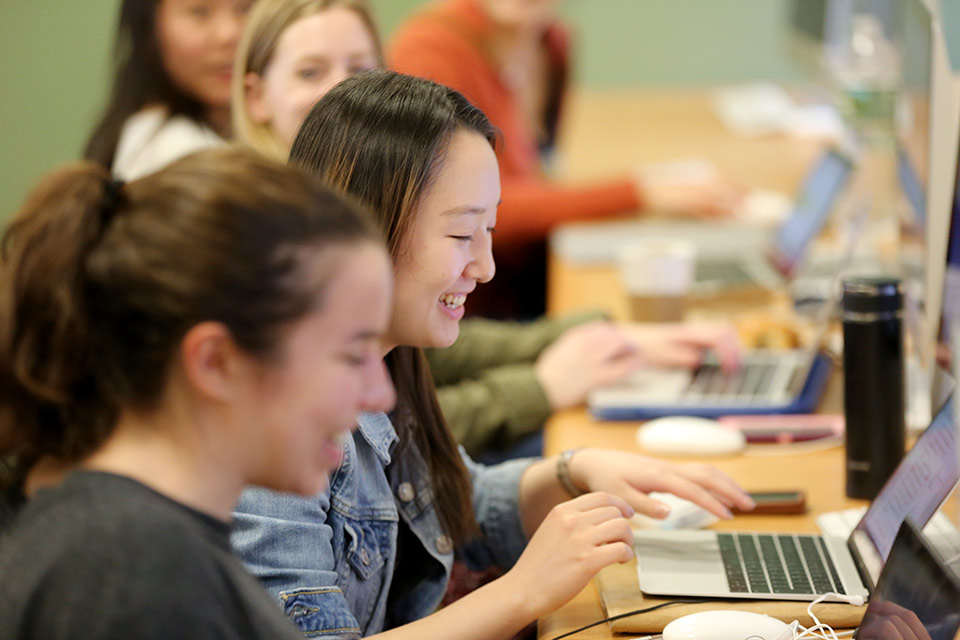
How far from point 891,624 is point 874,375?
→ 0.45 metres

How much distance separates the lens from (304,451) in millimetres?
692

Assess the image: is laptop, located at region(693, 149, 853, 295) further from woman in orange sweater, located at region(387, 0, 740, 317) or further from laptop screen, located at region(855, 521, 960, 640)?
laptop screen, located at region(855, 521, 960, 640)

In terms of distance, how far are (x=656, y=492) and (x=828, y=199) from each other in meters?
1.12

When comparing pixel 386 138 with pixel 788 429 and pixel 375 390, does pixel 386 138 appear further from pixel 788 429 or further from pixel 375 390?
pixel 788 429

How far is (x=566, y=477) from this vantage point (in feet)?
4.00

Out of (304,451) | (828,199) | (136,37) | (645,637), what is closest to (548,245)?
(828,199)

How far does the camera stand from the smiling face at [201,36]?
1.96 meters

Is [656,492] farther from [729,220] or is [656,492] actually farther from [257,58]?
[729,220]

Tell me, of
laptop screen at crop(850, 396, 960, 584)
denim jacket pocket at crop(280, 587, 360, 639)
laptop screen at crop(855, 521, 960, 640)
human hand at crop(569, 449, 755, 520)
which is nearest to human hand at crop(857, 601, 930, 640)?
laptop screen at crop(855, 521, 960, 640)

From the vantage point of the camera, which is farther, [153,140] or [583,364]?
[153,140]

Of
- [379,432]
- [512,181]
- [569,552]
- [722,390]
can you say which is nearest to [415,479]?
[379,432]

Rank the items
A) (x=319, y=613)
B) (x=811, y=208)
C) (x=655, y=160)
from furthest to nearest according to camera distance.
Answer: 1. (x=655, y=160)
2. (x=811, y=208)
3. (x=319, y=613)

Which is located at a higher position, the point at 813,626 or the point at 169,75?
the point at 169,75

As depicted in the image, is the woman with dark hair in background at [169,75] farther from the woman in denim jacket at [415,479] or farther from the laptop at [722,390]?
the woman in denim jacket at [415,479]
